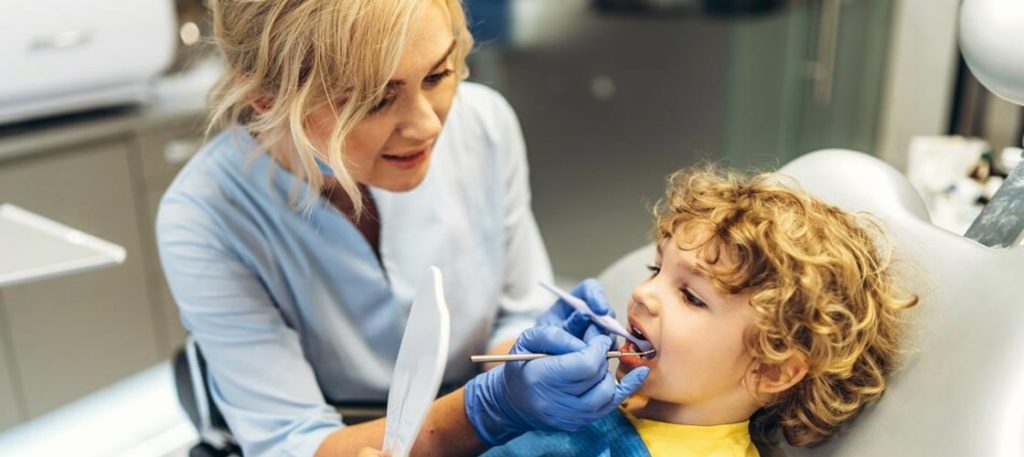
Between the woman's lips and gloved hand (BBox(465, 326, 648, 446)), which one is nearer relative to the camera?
gloved hand (BBox(465, 326, 648, 446))

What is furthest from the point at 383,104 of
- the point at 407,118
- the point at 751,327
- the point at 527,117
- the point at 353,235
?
the point at 527,117

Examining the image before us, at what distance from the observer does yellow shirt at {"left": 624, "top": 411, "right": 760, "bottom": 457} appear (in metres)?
1.03

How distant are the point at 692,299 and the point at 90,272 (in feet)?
5.97

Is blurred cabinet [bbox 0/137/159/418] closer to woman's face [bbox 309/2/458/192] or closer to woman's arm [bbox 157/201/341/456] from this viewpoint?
woman's arm [bbox 157/201/341/456]

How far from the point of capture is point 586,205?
3.12 m

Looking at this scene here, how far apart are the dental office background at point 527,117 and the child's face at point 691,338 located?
0.85 meters

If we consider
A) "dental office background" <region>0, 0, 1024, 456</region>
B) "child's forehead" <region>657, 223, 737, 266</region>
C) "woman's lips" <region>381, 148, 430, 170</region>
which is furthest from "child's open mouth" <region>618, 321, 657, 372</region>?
"dental office background" <region>0, 0, 1024, 456</region>

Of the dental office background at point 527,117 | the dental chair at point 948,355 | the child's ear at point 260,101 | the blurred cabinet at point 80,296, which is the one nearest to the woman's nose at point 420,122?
the child's ear at point 260,101

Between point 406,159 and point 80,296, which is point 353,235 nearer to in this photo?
point 406,159

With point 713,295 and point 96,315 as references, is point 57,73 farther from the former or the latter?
point 713,295

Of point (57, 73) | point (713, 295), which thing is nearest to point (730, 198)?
point (713, 295)

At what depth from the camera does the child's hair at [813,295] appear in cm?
95

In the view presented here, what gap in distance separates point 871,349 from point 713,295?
17 centimetres

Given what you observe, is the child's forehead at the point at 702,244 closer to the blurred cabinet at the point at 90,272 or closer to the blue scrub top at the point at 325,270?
the blue scrub top at the point at 325,270
